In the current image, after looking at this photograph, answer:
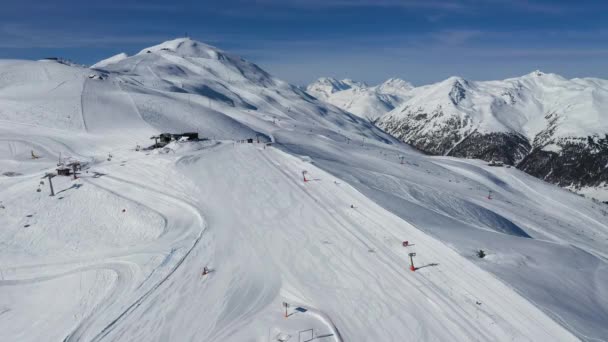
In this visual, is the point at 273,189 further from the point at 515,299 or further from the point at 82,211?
the point at 515,299

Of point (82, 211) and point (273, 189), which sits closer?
point (82, 211)

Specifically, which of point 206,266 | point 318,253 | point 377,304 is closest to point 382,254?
point 318,253

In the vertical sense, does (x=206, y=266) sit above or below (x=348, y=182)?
below

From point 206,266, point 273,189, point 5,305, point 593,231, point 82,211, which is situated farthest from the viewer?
point 593,231

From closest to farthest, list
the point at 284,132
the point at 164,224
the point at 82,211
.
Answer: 1. the point at 164,224
2. the point at 82,211
3. the point at 284,132

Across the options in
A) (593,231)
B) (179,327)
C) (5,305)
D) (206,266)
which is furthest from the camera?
(593,231)

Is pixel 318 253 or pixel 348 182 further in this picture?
pixel 348 182

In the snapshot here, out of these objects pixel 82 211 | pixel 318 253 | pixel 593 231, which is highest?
pixel 318 253

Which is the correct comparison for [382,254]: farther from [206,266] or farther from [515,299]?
[206,266]

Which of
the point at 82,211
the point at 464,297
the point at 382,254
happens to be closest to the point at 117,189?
the point at 82,211
